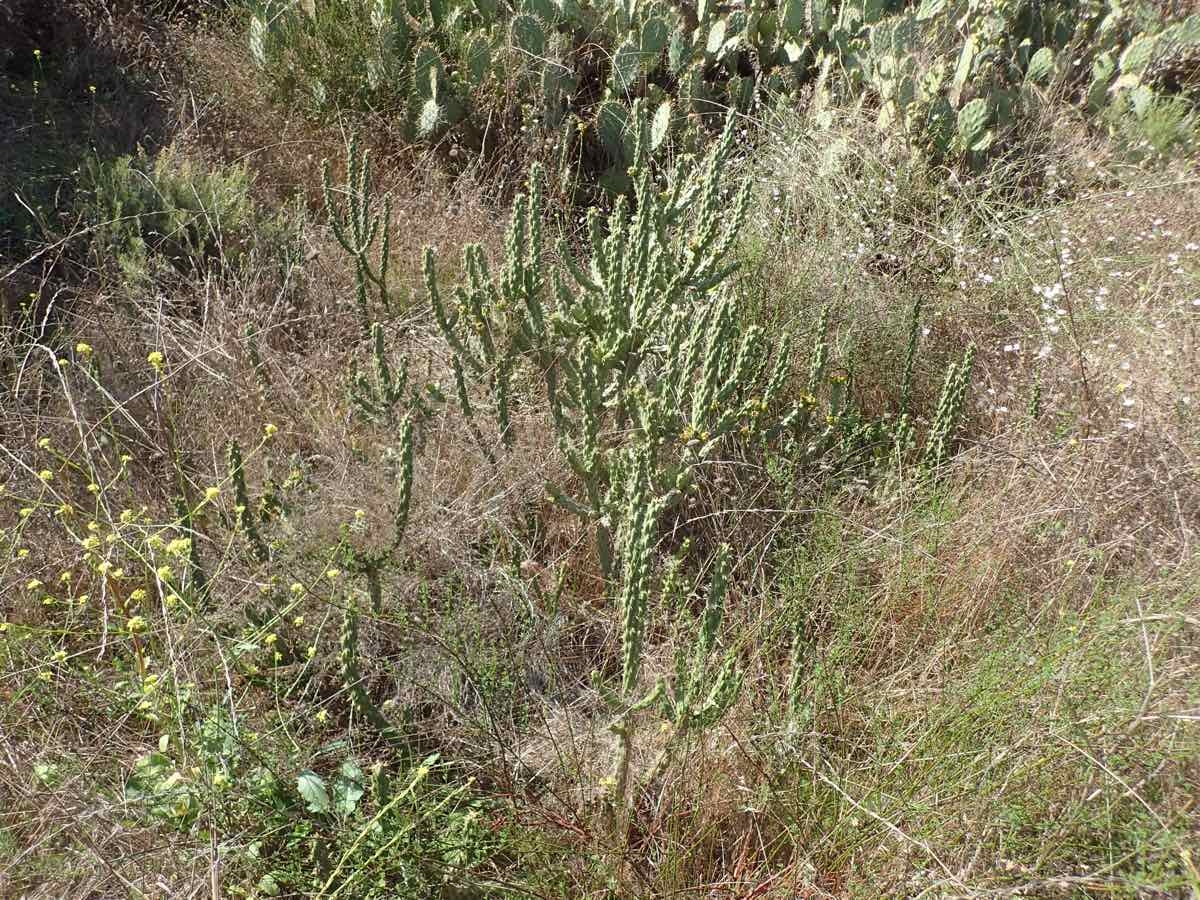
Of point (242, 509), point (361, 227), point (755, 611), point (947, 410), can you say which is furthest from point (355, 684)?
point (947, 410)

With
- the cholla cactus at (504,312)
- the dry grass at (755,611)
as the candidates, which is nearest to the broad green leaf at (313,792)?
the dry grass at (755,611)

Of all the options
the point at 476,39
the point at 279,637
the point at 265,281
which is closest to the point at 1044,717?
the point at 279,637

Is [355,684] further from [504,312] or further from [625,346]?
[504,312]


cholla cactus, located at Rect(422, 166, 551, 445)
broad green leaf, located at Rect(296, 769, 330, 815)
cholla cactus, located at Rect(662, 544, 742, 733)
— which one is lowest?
broad green leaf, located at Rect(296, 769, 330, 815)

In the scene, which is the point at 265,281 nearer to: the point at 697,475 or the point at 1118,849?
the point at 697,475

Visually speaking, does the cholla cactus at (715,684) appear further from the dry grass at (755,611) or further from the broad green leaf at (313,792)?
the broad green leaf at (313,792)

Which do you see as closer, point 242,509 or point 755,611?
point 242,509

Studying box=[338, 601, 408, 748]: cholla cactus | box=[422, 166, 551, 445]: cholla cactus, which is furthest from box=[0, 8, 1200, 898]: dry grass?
box=[422, 166, 551, 445]: cholla cactus

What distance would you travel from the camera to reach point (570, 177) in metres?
Result: 4.39

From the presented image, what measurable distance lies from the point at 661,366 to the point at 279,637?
1497mm

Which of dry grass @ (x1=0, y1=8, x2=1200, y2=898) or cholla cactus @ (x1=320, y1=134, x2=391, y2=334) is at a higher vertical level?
cholla cactus @ (x1=320, y1=134, x2=391, y2=334)

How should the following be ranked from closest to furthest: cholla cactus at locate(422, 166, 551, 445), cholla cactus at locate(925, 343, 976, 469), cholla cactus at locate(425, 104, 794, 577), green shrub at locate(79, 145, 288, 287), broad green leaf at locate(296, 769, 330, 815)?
1. broad green leaf at locate(296, 769, 330, 815)
2. cholla cactus at locate(425, 104, 794, 577)
3. cholla cactus at locate(422, 166, 551, 445)
4. cholla cactus at locate(925, 343, 976, 469)
5. green shrub at locate(79, 145, 288, 287)

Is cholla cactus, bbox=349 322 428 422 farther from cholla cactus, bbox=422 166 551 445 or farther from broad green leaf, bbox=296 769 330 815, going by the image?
broad green leaf, bbox=296 769 330 815

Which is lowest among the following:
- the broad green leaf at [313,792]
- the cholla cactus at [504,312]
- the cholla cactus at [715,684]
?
the broad green leaf at [313,792]
